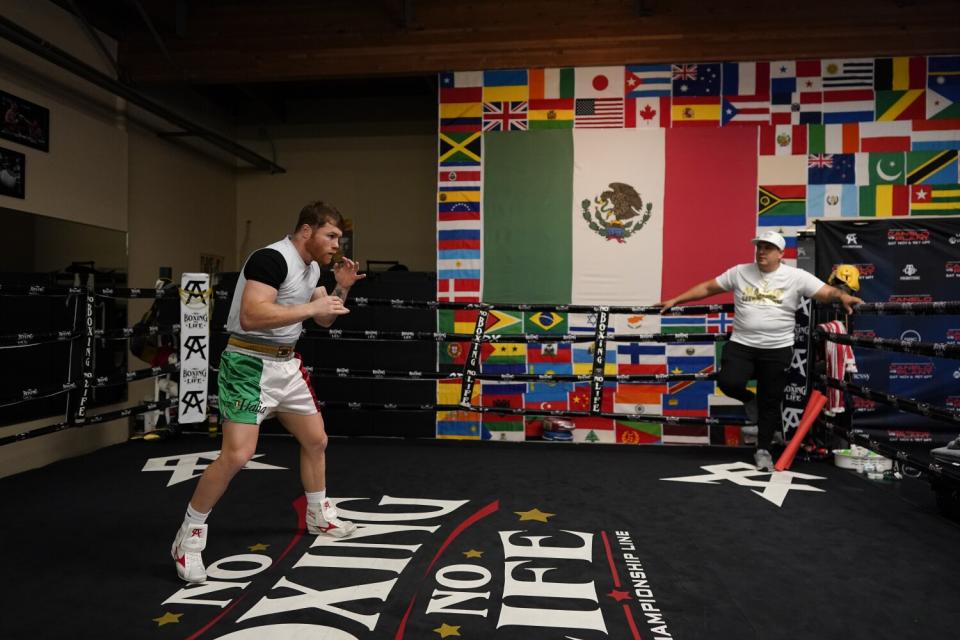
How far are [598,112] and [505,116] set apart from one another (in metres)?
0.75

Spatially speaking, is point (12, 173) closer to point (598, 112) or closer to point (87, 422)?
point (87, 422)

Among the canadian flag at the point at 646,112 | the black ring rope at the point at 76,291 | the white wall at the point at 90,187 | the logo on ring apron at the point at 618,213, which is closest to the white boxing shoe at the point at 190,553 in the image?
the black ring rope at the point at 76,291

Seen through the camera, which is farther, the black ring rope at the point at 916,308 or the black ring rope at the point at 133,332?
the black ring rope at the point at 133,332

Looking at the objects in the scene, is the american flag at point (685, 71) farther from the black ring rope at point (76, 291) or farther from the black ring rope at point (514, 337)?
the black ring rope at point (76, 291)

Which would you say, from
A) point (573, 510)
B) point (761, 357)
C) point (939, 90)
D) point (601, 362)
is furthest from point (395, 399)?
point (939, 90)

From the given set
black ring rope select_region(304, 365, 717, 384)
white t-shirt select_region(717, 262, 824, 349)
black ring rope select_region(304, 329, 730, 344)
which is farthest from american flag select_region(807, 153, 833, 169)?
black ring rope select_region(304, 365, 717, 384)

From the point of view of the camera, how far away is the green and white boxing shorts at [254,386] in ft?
6.74

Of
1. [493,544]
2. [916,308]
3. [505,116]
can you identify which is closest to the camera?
[493,544]

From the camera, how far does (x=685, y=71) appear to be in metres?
4.64

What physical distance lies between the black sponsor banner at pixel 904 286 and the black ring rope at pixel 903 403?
118 centimetres

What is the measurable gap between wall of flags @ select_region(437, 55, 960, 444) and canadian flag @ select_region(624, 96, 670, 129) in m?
0.01

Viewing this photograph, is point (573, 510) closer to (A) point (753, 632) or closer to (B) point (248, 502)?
(A) point (753, 632)

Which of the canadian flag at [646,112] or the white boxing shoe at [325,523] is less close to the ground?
the canadian flag at [646,112]

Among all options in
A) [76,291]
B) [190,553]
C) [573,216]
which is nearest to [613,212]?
[573,216]
